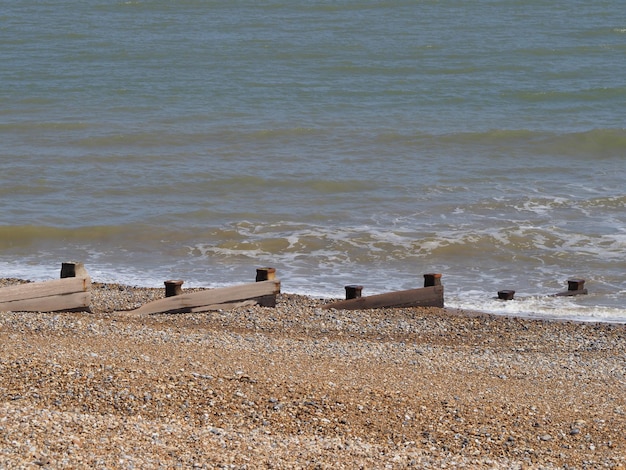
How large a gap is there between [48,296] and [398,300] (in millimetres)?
4338

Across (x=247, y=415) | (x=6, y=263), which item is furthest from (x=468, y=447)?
(x=6, y=263)

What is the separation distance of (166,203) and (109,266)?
3.93 metres

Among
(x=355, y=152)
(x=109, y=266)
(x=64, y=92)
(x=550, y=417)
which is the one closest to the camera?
(x=550, y=417)

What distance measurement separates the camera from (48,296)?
425 inches

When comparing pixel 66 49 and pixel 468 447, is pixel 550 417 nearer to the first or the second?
pixel 468 447

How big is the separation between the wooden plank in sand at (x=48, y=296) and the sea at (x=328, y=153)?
11.3 feet

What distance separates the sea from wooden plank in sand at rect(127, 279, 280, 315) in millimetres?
1993

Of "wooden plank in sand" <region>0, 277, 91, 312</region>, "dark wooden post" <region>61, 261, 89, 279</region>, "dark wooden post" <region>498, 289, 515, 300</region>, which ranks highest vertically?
"dark wooden post" <region>61, 261, 89, 279</region>

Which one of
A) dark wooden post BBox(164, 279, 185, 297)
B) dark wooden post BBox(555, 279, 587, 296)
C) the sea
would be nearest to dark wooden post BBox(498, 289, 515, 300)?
the sea

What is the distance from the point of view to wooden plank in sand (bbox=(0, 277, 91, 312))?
10617 millimetres

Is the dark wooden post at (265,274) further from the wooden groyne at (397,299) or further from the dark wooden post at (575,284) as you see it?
the dark wooden post at (575,284)

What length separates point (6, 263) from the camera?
15.6 m

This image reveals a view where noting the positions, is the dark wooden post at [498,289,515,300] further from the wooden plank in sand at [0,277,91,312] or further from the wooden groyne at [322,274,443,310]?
the wooden plank in sand at [0,277,91,312]

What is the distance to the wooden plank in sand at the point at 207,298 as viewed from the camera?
37.6ft
